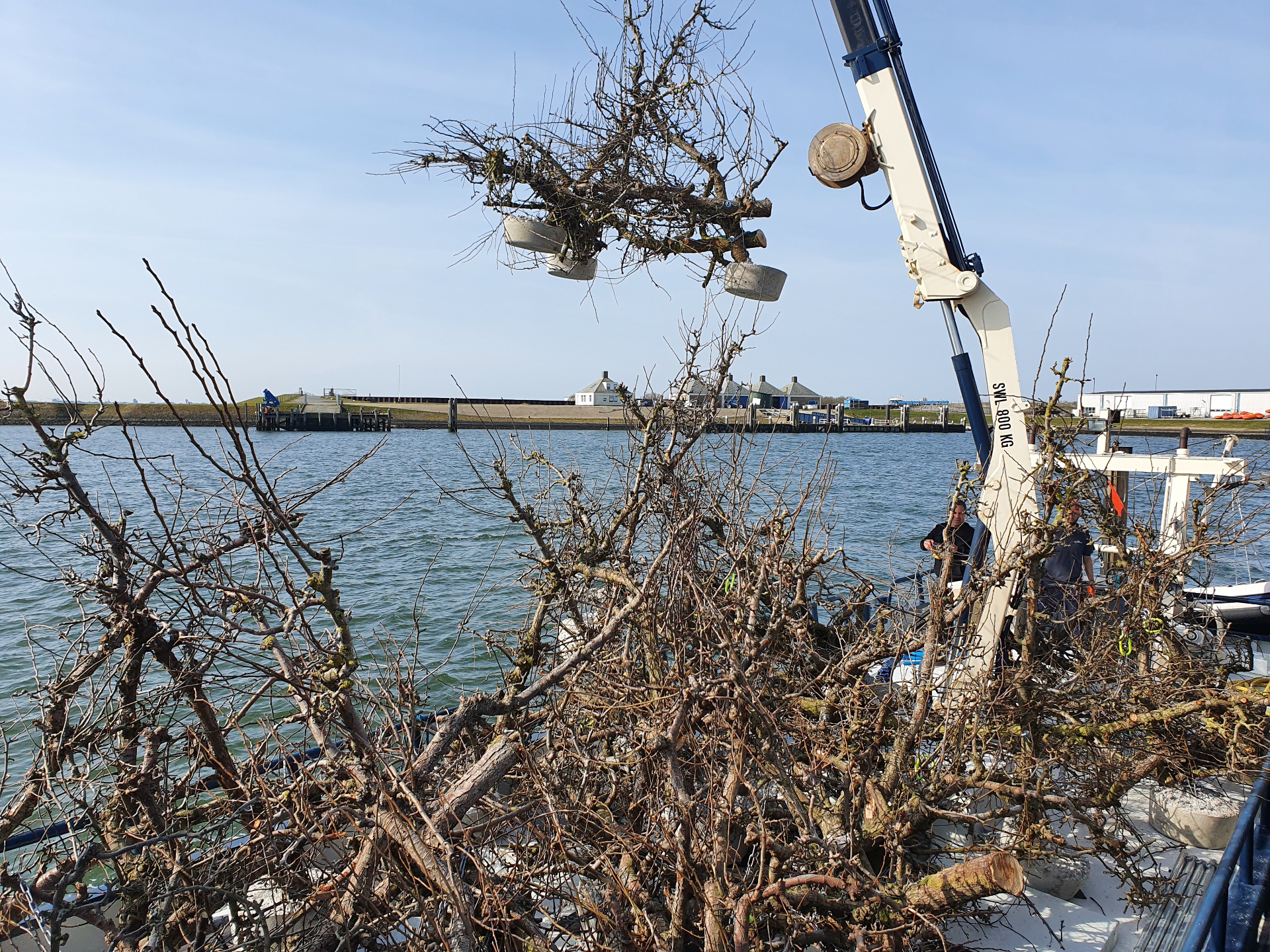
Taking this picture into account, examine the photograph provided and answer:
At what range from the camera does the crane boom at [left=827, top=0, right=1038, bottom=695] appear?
6.16 metres

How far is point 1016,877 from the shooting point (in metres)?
3.21

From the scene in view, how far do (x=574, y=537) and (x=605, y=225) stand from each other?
2144mm

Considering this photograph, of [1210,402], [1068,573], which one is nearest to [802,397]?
[1210,402]

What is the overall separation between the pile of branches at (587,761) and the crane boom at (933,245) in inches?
35.1

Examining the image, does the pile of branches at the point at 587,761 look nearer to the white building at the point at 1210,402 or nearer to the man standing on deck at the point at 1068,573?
the man standing on deck at the point at 1068,573

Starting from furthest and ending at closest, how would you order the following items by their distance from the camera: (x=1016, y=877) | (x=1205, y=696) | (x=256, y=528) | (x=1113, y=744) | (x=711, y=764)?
(x=1113, y=744) < (x=1205, y=696) < (x=256, y=528) < (x=711, y=764) < (x=1016, y=877)

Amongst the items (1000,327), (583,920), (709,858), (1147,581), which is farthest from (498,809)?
(1000,327)

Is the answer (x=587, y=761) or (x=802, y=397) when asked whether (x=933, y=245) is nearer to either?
(x=587, y=761)

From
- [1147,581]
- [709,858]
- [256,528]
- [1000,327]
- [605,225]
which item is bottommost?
[709,858]

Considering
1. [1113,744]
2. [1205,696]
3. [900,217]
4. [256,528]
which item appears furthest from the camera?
[900,217]

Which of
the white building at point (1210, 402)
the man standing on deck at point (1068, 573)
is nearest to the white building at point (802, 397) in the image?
the white building at point (1210, 402)

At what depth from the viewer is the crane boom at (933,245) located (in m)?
6.16

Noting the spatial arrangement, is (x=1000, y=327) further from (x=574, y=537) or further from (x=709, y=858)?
(x=709, y=858)

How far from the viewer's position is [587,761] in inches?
159
